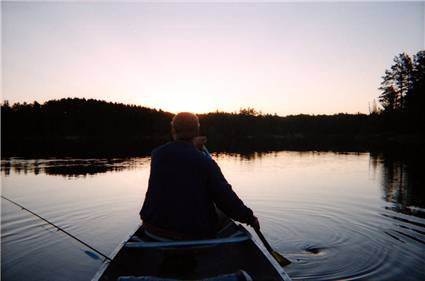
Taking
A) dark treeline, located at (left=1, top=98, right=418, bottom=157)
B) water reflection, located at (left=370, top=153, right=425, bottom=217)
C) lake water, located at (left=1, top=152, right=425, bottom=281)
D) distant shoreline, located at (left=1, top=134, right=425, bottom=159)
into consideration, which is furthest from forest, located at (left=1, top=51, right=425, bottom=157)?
lake water, located at (left=1, top=152, right=425, bottom=281)

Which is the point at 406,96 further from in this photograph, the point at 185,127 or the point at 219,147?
the point at 185,127

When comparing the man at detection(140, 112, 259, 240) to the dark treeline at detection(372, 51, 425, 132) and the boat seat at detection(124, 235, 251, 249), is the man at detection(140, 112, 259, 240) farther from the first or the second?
the dark treeline at detection(372, 51, 425, 132)

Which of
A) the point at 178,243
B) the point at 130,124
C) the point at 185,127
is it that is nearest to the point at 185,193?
the point at 178,243

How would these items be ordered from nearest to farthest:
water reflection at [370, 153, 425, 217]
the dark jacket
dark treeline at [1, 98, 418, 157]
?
1. the dark jacket
2. water reflection at [370, 153, 425, 217]
3. dark treeline at [1, 98, 418, 157]

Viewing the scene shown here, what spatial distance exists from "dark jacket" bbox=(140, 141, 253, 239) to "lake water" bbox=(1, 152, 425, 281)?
1.19 meters

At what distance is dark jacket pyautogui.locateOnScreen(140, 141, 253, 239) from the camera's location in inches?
139

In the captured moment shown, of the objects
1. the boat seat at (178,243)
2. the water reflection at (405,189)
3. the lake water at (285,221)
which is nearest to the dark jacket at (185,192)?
the boat seat at (178,243)

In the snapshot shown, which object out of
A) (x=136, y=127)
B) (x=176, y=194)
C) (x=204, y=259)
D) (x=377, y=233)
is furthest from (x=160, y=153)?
(x=136, y=127)

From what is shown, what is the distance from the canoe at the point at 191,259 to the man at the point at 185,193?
5.6 inches

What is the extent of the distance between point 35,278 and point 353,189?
38.5 ft

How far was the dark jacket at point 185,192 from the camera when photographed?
3.53 metres

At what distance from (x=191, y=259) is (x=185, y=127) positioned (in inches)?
59.7

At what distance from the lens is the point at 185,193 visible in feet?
11.5

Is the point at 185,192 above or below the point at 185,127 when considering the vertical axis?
below
